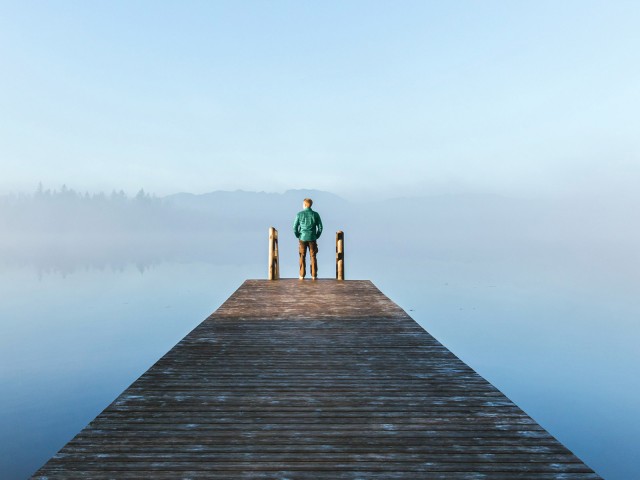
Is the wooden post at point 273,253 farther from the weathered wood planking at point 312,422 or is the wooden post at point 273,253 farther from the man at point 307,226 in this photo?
the weathered wood planking at point 312,422

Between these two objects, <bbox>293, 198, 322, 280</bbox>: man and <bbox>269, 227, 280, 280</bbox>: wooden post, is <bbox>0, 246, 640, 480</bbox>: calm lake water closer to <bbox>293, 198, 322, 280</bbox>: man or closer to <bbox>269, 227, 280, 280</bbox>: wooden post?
<bbox>269, 227, 280, 280</bbox>: wooden post

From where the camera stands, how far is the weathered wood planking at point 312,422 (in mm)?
3018

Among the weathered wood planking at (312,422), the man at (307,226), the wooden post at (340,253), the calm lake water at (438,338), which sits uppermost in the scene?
the man at (307,226)

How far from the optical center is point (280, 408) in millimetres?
3994

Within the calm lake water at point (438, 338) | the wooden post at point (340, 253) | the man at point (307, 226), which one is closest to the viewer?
the man at point (307, 226)

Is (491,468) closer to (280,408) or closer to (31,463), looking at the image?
(280,408)

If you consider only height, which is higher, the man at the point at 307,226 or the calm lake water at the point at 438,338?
the man at the point at 307,226

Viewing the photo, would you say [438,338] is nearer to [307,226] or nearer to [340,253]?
[340,253]

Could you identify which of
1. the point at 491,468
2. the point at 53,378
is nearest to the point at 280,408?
the point at 491,468

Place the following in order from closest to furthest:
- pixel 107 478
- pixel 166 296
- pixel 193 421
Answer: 1. pixel 107 478
2. pixel 193 421
3. pixel 166 296

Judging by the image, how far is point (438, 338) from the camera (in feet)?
89.3

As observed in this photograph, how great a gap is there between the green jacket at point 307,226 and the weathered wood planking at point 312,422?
6.90 m

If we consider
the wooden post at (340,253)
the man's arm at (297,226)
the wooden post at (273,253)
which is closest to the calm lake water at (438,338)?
the wooden post at (273,253)

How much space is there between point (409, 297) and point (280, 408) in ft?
128
